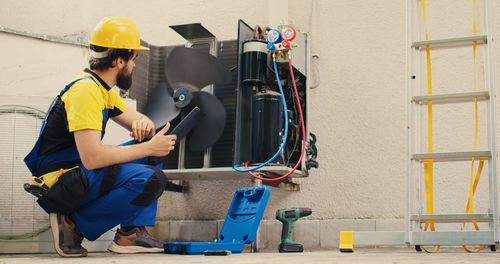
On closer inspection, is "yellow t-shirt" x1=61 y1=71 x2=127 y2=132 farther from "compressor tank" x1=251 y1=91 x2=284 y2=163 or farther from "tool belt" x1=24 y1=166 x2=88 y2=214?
"compressor tank" x1=251 y1=91 x2=284 y2=163

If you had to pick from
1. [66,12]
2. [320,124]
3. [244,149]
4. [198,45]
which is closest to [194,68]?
[198,45]

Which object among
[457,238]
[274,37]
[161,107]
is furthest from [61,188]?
[457,238]

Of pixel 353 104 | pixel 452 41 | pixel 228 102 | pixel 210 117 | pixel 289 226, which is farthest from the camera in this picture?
pixel 353 104

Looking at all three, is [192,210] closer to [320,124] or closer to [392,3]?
[320,124]

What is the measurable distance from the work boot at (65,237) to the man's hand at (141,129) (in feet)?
1.57

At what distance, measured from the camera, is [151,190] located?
9.75 ft

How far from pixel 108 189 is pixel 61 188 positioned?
195 millimetres

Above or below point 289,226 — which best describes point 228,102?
above

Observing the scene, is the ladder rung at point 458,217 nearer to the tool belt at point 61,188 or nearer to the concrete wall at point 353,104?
the concrete wall at point 353,104

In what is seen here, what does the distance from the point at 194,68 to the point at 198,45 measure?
27 cm

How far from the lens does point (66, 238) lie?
9.53 feet

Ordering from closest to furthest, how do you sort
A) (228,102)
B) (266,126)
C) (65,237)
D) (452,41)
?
(65,237) < (452,41) < (266,126) < (228,102)

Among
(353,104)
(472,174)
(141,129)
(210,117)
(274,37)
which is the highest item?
(274,37)

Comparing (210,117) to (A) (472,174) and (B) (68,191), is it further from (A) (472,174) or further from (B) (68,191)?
(A) (472,174)
